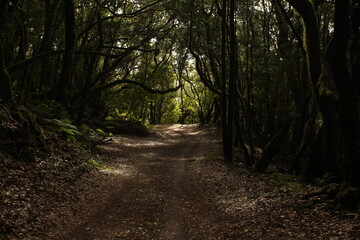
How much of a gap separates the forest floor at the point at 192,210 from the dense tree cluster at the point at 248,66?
4.02 feet

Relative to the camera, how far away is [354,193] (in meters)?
6.32

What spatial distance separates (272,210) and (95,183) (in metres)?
5.55

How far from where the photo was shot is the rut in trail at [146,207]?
21.8 ft

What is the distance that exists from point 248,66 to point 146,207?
12.3 metres

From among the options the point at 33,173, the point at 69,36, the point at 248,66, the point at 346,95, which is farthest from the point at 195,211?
the point at 248,66

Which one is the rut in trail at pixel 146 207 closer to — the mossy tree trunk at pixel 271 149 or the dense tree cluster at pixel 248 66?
the mossy tree trunk at pixel 271 149

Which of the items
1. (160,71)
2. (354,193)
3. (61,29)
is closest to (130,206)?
(354,193)

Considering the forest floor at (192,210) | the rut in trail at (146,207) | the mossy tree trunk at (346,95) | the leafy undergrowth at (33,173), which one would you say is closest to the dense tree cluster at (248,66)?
the mossy tree trunk at (346,95)

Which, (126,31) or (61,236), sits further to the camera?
(126,31)

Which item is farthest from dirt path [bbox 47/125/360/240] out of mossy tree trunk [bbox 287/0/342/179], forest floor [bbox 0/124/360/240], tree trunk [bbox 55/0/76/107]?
tree trunk [bbox 55/0/76/107]

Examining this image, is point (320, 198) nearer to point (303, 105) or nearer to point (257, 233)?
point (257, 233)

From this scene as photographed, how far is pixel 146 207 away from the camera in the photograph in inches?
332

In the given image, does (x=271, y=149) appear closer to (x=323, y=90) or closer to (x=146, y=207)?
(x=323, y=90)

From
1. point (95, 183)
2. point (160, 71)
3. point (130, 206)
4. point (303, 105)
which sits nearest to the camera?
point (130, 206)
